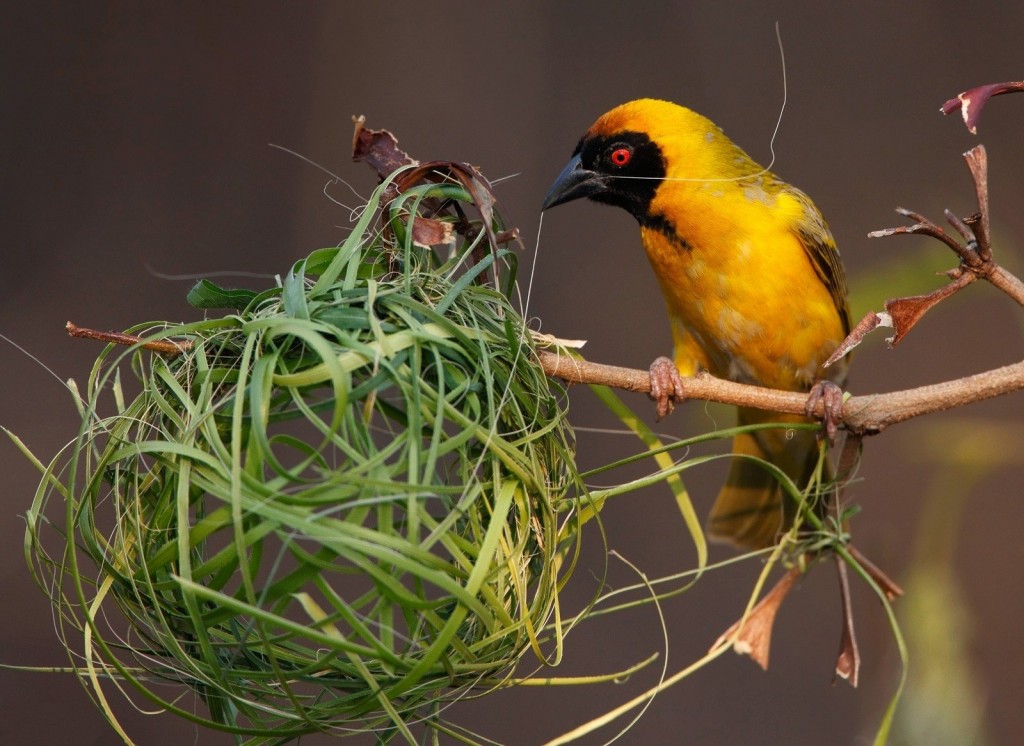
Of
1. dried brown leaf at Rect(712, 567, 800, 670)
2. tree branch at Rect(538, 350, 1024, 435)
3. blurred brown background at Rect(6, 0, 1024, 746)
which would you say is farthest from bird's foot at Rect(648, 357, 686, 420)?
blurred brown background at Rect(6, 0, 1024, 746)

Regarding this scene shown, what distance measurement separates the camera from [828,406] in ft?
4.61

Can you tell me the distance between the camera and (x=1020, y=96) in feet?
10.6

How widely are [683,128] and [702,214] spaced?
0.19 m

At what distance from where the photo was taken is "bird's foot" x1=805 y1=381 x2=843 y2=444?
1390mm

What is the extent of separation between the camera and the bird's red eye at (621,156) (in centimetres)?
190

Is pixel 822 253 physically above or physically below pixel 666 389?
above

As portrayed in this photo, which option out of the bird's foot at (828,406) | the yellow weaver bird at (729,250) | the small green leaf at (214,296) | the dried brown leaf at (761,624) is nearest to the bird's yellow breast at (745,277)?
the yellow weaver bird at (729,250)

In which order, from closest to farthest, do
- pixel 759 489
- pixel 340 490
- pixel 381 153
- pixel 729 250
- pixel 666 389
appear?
pixel 340 490
pixel 381 153
pixel 666 389
pixel 729 250
pixel 759 489

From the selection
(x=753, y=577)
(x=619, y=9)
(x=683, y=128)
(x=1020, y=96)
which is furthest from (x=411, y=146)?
(x=1020, y=96)

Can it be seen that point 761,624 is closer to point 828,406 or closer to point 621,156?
point 828,406

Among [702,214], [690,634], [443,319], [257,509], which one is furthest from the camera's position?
[690,634]

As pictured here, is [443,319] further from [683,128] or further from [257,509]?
[683,128]

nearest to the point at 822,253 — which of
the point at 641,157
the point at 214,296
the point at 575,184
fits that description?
the point at 641,157

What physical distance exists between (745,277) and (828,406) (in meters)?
0.53
